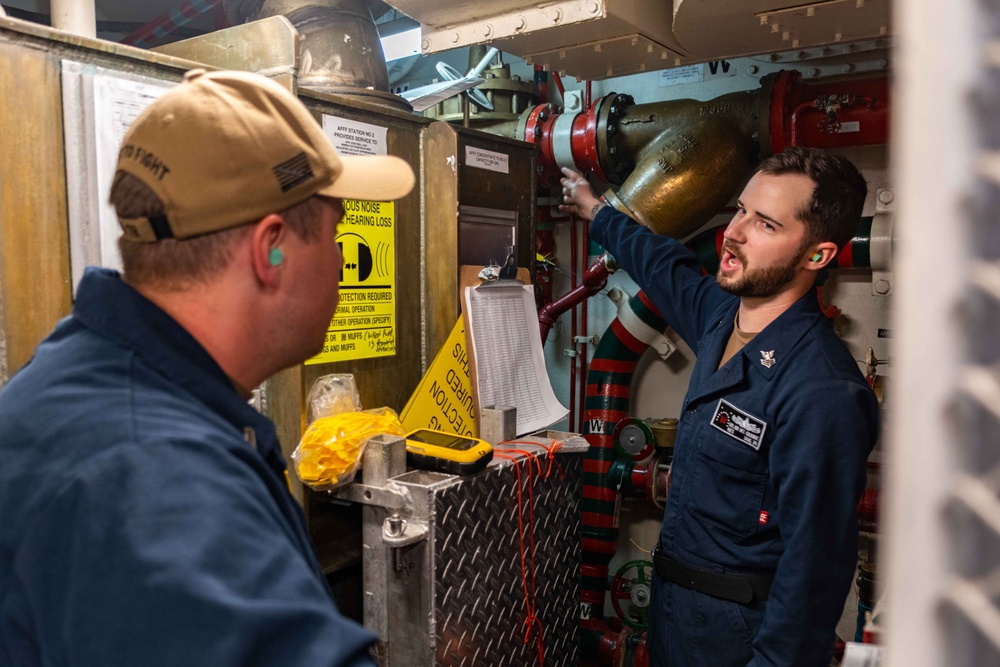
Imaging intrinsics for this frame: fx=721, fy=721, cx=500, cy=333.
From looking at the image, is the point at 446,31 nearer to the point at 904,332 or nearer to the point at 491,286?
the point at 491,286

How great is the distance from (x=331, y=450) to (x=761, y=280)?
1.03 metres

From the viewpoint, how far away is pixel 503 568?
5.55 ft

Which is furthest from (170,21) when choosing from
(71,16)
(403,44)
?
(71,16)

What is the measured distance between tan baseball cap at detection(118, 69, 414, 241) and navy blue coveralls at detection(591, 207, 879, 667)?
110 centimetres

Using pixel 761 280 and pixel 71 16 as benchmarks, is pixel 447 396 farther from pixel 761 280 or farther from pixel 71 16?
pixel 71 16

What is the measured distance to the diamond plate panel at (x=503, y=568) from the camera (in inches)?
60.0

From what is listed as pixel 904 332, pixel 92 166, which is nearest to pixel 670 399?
pixel 92 166

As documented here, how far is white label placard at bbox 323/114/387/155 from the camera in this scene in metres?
1.63

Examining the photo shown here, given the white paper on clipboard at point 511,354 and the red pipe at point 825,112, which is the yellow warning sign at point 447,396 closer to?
the white paper on clipboard at point 511,354

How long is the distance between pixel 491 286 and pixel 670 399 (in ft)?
4.17

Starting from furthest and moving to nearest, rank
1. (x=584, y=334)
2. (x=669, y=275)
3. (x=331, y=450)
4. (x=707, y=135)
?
(x=584, y=334) → (x=707, y=135) → (x=669, y=275) → (x=331, y=450)

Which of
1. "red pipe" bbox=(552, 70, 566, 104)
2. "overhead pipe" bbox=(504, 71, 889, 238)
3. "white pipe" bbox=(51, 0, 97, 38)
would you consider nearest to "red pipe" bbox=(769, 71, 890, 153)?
"overhead pipe" bbox=(504, 71, 889, 238)

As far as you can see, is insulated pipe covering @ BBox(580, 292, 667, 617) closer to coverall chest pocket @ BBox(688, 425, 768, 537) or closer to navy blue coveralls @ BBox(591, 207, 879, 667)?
navy blue coveralls @ BBox(591, 207, 879, 667)

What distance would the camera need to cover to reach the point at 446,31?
210 cm
